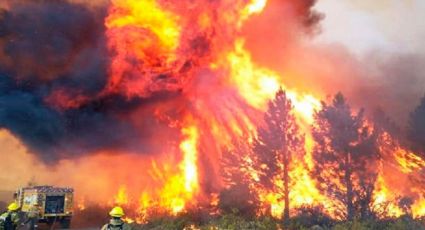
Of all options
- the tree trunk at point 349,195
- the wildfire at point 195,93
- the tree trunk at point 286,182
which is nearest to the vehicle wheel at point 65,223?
the wildfire at point 195,93

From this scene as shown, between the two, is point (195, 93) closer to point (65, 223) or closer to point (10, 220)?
point (65, 223)

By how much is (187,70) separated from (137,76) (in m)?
5.20

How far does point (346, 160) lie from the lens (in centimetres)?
2859

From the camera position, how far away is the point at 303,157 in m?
31.2

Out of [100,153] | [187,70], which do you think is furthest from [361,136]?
[100,153]

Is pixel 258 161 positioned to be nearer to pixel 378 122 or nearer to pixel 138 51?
pixel 378 122

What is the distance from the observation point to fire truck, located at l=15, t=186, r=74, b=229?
88.9 feet

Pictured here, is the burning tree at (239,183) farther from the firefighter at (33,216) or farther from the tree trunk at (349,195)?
the firefighter at (33,216)

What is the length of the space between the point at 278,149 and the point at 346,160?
5176 millimetres

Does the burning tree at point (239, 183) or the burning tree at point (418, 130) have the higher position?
the burning tree at point (418, 130)

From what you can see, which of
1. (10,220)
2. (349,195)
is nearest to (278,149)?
(349,195)

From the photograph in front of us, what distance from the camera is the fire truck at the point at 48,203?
2711 centimetres

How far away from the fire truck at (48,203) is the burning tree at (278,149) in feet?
48.4

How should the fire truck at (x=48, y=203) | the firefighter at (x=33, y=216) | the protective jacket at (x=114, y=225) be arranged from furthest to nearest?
1. the fire truck at (x=48, y=203)
2. the firefighter at (x=33, y=216)
3. the protective jacket at (x=114, y=225)
